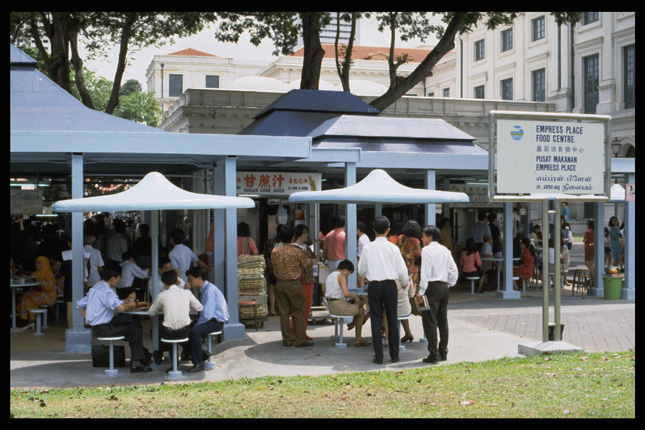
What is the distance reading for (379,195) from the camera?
33.0 ft

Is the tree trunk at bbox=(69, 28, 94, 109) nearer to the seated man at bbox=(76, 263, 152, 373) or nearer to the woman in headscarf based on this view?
the woman in headscarf

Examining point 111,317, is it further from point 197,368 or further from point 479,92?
point 479,92

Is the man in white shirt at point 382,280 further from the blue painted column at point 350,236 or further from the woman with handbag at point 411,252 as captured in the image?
the blue painted column at point 350,236

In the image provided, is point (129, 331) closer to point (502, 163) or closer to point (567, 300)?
point (502, 163)

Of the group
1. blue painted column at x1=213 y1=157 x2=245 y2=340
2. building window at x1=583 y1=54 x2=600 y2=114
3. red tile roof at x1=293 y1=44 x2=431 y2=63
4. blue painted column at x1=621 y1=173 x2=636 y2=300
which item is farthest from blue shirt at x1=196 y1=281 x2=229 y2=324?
red tile roof at x1=293 y1=44 x2=431 y2=63

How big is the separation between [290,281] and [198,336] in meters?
1.65

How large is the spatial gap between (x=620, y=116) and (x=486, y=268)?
25491mm

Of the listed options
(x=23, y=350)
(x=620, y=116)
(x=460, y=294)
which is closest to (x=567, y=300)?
(x=460, y=294)

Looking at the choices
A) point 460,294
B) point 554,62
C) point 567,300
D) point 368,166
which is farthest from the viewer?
point 554,62

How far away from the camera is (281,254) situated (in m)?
9.95

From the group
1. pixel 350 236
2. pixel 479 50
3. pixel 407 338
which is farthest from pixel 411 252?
pixel 479 50

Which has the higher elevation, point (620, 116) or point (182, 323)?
point (620, 116)

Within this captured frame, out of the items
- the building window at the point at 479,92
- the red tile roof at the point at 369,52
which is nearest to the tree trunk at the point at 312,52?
the building window at the point at 479,92

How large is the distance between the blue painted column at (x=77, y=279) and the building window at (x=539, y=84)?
41.3m
